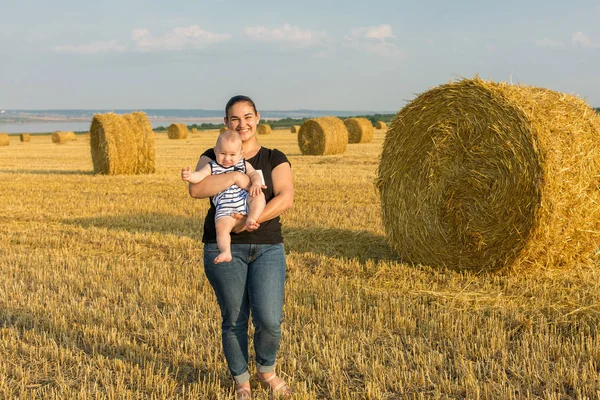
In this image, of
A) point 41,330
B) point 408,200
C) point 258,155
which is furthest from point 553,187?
point 41,330

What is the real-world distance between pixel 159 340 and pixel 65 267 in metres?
3.28

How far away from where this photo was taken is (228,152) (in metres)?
3.91

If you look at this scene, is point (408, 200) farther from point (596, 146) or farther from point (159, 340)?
point (159, 340)

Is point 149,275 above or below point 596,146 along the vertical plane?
below

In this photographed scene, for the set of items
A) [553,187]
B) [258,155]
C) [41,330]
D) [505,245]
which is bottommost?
[41,330]

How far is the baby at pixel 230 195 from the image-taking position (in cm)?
387

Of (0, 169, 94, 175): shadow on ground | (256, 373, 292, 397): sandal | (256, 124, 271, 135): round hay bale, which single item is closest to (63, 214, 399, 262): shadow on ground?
(256, 373, 292, 397): sandal

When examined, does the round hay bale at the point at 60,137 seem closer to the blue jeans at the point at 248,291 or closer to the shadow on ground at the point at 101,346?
the shadow on ground at the point at 101,346

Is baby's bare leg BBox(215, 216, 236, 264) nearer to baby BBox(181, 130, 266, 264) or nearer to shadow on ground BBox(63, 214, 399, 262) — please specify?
baby BBox(181, 130, 266, 264)

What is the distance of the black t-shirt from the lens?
4.02 m

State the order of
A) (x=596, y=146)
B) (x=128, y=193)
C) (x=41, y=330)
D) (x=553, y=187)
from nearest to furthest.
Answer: (x=41, y=330) < (x=553, y=187) < (x=596, y=146) < (x=128, y=193)

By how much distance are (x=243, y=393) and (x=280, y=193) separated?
134 centimetres

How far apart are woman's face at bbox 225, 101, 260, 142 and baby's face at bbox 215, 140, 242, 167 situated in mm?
198

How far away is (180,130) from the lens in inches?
1834
